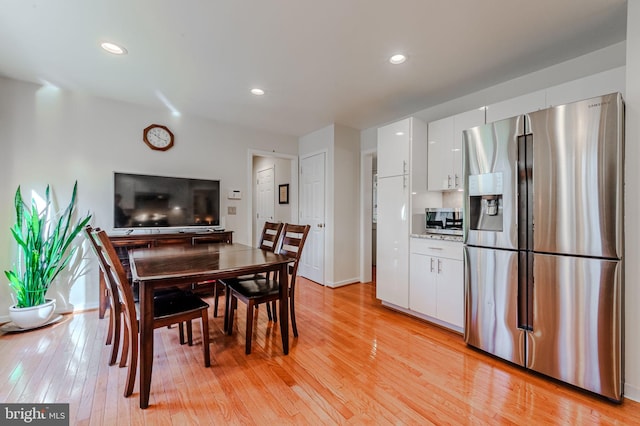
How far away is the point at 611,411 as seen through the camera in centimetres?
155

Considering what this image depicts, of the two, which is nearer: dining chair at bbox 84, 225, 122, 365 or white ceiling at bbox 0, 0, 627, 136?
white ceiling at bbox 0, 0, 627, 136

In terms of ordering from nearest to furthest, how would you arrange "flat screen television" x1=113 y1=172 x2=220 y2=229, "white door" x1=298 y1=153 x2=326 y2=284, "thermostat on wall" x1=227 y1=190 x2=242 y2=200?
"flat screen television" x1=113 y1=172 x2=220 y2=229 → "thermostat on wall" x1=227 y1=190 x2=242 y2=200 → "white door" x1=298 y1=153 x2=326 y2=284

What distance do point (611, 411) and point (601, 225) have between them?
3.47 feet

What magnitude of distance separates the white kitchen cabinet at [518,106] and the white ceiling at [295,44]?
31 centimetres

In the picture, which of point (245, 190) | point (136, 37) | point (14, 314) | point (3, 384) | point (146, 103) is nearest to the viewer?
point (3, 384)

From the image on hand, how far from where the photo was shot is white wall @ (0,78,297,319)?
8.96 ft

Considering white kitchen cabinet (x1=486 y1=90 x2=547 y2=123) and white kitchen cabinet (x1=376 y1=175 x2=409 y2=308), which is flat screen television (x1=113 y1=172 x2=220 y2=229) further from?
white kitchen cabinet (x1=486 y1=90 x2=547 y2=123)

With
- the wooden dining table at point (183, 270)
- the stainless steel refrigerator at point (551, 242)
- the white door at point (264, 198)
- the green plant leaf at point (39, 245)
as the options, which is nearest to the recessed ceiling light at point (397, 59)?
the stainless steel refrigerator at point (551, 242)

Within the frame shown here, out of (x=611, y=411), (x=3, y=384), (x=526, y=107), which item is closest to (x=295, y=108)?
(x=526, y=107)

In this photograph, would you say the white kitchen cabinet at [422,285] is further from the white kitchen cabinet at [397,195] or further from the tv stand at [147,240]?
the tv stand at [147,240]

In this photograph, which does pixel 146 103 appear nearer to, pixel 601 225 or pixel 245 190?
pixel 245 190

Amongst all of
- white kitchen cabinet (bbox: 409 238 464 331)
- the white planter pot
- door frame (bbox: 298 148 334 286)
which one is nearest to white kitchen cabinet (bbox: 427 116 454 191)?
white kitchen cabinet (bbox: 409 238 464 331)

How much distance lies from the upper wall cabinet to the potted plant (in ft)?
12.4

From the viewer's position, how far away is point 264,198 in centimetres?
573
